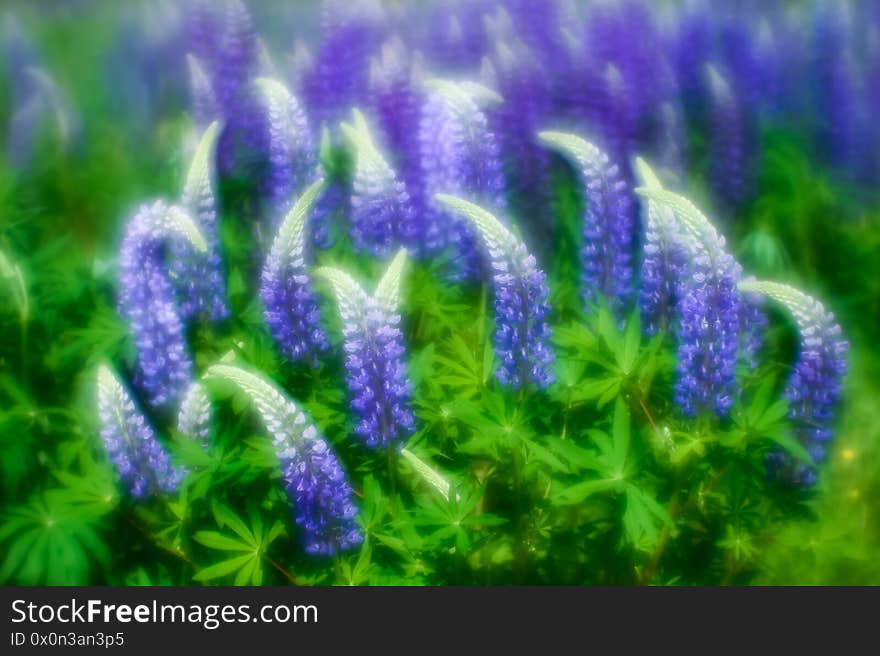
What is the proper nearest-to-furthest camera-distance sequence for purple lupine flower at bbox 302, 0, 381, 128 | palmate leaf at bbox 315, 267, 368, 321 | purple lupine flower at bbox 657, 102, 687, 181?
palmate leaf at bbox 315, 267, 368, 321, purple lupine flower at bbox 657, 102, 687, 181, purple lupine flower at bbox 302, 0, 381, 128

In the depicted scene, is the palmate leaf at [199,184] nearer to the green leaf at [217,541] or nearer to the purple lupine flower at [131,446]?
the purple lupine flower at [131,446]

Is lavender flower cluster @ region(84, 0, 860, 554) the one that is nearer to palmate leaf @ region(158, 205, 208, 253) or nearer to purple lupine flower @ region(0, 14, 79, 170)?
palmate leaf @ region(158, 205, 208, 253)

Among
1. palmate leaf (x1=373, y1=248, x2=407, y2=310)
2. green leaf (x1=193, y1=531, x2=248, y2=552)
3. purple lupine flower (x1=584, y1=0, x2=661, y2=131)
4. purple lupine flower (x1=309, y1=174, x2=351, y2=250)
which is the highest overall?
purple lupine flower (x1=584, y1=0, x2=661, y2=131)

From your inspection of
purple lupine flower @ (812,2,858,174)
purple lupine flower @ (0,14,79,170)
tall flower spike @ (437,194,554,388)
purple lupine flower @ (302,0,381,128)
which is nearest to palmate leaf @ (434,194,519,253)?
tall flower spike @ (437,194,554,388)

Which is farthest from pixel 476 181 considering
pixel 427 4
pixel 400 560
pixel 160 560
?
pixel 427 4

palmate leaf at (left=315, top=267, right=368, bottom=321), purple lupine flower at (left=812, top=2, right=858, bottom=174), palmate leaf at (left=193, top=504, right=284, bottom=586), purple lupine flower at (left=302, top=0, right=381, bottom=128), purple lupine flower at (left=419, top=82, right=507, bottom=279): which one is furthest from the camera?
purple lupine flower at (left=812, top=2, right=858, bottom=174)

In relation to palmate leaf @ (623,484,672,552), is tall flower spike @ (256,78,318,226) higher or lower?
higher
